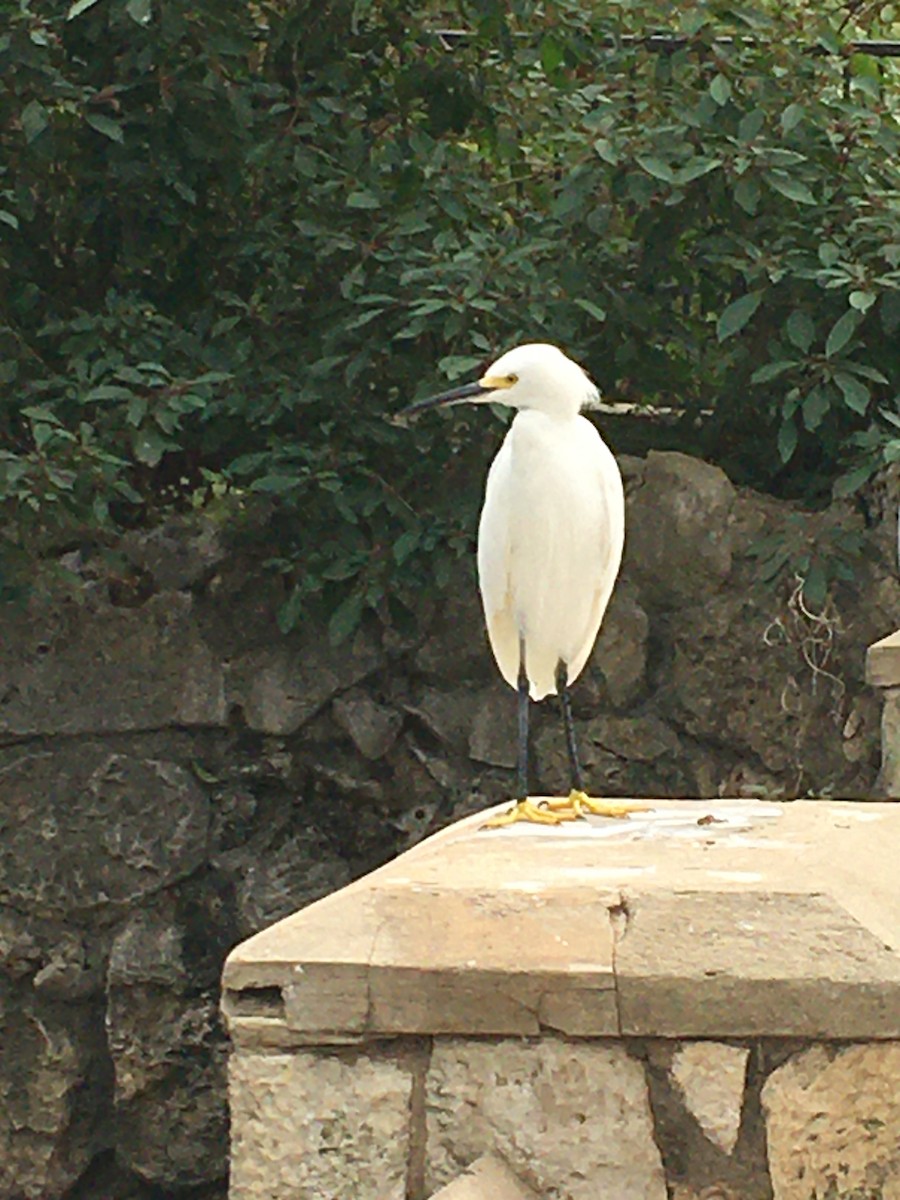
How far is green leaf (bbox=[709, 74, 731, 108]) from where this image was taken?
405cm

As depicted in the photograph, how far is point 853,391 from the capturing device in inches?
158

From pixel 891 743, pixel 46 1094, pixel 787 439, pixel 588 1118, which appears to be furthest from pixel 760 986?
pixel 46 1094

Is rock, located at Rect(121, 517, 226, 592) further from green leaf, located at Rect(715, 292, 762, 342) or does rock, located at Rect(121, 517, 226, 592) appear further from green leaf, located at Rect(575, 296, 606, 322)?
green leaf, located at Rect(715, 292, 762, 342)

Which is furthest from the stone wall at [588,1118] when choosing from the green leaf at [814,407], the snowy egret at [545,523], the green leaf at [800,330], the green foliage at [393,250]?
the green leaf at [800,330]

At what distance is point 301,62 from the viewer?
14.6ft

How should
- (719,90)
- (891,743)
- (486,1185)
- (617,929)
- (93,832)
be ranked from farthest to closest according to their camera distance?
(93,832) → (719,90) → (891,743) → (617,929) → (486,1185)

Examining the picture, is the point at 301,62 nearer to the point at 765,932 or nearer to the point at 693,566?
the point at 693,566

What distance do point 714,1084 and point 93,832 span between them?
300cm

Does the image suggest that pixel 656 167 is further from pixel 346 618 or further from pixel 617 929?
pixel 617 929

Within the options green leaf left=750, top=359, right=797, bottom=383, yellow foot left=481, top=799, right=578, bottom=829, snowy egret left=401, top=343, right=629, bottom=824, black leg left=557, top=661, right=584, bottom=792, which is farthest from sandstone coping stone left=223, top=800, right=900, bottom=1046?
green leaf left=750, top=359, right=797, bottom=383

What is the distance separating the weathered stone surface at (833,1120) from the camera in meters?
1.65

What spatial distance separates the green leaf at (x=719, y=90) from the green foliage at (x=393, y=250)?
0.01 m

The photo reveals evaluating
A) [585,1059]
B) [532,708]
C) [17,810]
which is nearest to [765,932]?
[585,1059]

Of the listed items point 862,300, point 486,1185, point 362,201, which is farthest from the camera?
point 362,201
